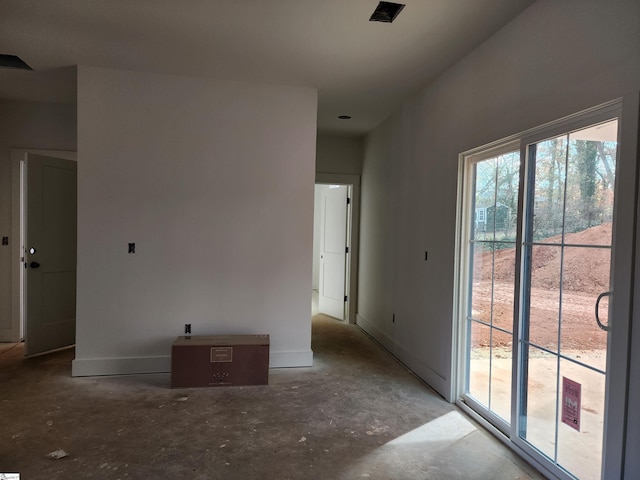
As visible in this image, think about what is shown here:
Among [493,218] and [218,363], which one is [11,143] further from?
[493,218]

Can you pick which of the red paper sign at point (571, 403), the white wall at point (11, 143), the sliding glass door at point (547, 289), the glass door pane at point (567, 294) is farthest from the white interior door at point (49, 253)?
the red paper sign at point (571, 403)

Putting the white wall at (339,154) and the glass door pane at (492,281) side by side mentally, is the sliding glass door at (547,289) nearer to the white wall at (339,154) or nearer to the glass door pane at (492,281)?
the glass door pane at (492,281)

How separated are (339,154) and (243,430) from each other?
13.3 feet

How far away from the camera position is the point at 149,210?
3586 millimetres

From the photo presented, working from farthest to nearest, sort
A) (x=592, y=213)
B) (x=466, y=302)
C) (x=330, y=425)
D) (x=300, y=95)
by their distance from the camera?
(x=300, y=95), (x=466, y=302), (x=330, y=425), (x=592, y=213)

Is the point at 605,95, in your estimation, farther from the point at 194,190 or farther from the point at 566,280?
the point at 194,190

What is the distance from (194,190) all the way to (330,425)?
7.58 ft

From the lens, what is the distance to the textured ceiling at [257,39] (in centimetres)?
244

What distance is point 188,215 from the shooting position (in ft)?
12.0

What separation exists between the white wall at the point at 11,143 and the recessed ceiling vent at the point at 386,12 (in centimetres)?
381

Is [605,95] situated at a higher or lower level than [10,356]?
higher

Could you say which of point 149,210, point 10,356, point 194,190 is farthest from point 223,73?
point 10,356

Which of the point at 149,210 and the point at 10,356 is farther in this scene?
the point at 10,356

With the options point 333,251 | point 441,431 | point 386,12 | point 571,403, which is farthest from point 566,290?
point 333,251
